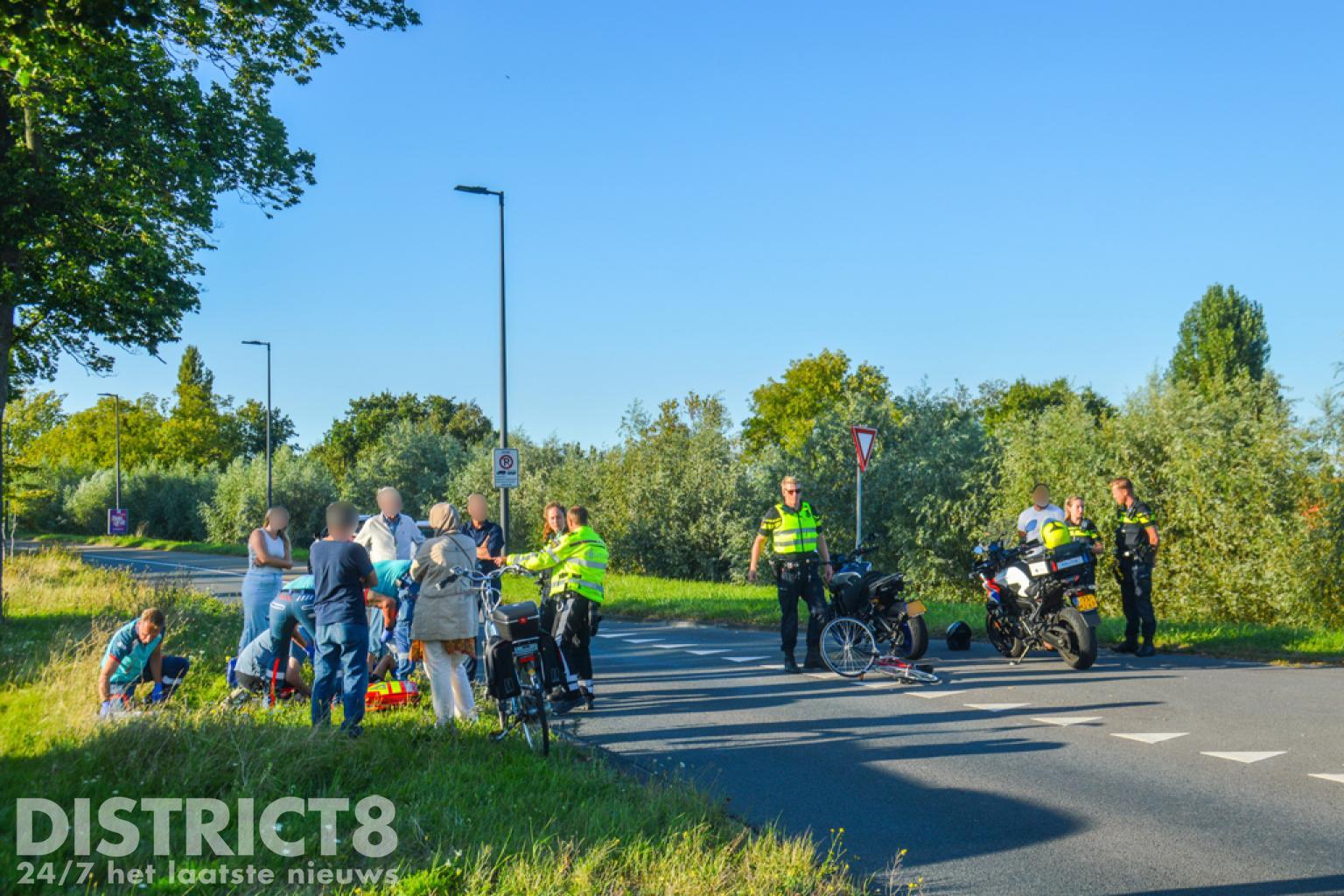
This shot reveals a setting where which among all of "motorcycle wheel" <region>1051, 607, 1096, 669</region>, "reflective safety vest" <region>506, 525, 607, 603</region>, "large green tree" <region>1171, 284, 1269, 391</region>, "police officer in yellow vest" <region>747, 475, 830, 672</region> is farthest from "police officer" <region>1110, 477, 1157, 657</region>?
"large green tree" <region>1171, 284, 1269, 391</region>

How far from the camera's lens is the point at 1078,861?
5211 mm

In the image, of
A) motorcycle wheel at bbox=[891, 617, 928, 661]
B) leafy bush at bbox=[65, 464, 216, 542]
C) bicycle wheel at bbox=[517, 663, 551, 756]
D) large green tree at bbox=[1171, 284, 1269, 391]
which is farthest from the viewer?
leafy bush at bbox=[65, 464, 216, 542]

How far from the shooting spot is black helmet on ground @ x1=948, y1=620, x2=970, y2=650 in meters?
13.2

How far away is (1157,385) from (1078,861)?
16.8m

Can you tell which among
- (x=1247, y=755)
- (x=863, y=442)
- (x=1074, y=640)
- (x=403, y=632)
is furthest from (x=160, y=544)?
(x=1247, y=755)

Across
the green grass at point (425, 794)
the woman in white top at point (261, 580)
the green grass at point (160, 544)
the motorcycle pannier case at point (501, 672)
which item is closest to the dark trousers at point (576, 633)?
the green grass at point (425, 794)

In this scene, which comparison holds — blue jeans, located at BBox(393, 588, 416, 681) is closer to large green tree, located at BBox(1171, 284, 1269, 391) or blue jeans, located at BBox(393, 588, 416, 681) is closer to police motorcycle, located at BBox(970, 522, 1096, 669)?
police motorcycle, located at BBox(970, 522, 1096, 669)

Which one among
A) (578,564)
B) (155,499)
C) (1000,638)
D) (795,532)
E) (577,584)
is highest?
(155,499)

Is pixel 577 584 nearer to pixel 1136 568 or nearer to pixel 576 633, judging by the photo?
pixel 576 633

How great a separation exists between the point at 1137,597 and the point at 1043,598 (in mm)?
1683

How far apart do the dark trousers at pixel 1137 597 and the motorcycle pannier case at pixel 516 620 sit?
7582 millimetres

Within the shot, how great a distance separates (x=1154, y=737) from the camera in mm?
7957

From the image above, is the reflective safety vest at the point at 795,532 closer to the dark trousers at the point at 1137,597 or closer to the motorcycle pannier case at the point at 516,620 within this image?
the dark trousers at the point at 1137,597

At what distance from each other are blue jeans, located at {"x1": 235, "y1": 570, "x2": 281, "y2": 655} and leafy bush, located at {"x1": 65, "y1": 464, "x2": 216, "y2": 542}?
5740 centimetres
